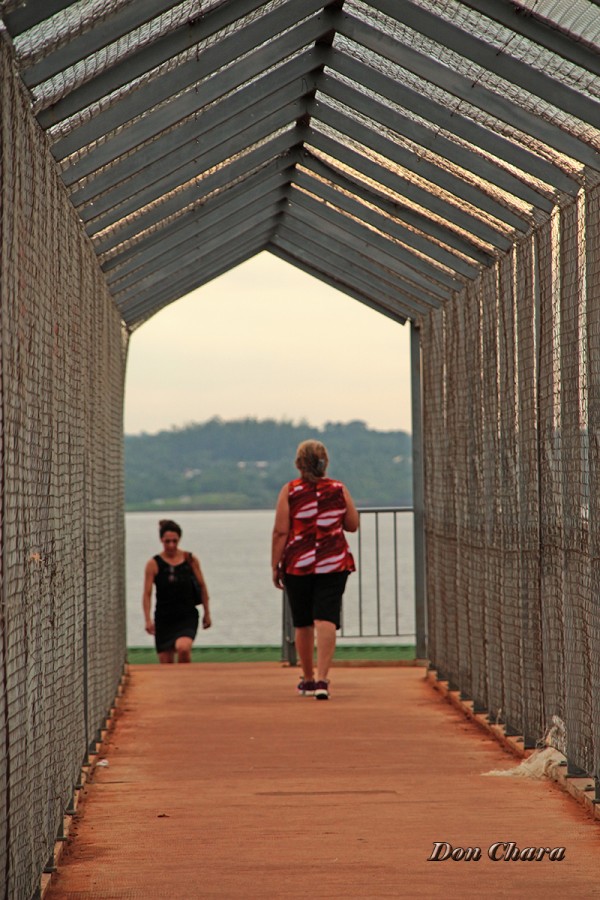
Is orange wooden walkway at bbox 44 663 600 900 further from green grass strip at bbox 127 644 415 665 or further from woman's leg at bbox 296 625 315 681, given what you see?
green grass strip at bbox 127 644 415 665

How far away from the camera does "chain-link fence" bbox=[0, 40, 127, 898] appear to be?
11.5 ft

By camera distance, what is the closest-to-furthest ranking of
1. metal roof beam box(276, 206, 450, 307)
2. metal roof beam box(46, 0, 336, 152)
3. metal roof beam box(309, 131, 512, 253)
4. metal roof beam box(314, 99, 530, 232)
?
metal roof beam box(46, 0, 336, 152) → metal roof beam box(314, 99, 530, 232) → metal roof beam box(309, 131, 512, 253) → metal roof beam box(276, 206, 450, 307)

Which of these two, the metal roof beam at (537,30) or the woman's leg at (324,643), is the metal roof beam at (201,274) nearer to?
the woman's leg at (324,643)

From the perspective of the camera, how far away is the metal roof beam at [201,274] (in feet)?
27.9

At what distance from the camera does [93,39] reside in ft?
12.8

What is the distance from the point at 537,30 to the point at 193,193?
234 centimetres

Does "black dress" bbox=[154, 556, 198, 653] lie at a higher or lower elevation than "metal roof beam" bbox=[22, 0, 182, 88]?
lower

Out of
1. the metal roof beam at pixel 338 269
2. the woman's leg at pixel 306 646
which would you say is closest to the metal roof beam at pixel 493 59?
the metal roof beam at pixel 338 269

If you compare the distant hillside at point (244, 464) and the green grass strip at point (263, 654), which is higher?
the distant hillside at point (244, 464)

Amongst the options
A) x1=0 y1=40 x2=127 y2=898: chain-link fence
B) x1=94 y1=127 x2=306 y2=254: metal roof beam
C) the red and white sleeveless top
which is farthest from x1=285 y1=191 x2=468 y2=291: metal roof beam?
x1=0 y1=40 x2=127 y2=898: chain-link fence

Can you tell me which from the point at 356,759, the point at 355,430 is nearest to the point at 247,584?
the point at 355,430

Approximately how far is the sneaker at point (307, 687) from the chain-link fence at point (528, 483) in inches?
33.3

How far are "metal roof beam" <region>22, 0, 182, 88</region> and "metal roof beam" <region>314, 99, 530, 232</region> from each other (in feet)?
7.88

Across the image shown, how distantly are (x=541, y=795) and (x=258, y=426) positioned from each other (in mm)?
54606
